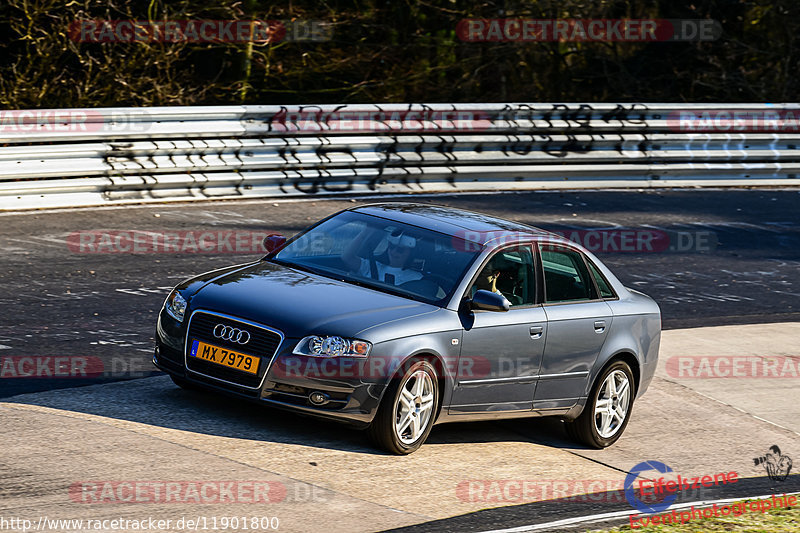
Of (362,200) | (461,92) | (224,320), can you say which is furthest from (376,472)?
(461,92)

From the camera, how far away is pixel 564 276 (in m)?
8.59

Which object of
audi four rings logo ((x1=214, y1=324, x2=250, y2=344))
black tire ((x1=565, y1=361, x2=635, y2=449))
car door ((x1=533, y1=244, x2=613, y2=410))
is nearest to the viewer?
audi four rings logo ((x1=214, y1=324, x2=250, y2=344))

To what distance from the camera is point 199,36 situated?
2044cm

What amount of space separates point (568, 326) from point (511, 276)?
0.54m

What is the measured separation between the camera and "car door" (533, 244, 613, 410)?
8320 mm

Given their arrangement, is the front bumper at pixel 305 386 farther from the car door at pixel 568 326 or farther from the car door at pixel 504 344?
the car door at pixel 568 326

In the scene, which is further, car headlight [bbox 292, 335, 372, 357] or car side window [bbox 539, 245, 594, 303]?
car side window [bbox 539, 245, 594, 303]

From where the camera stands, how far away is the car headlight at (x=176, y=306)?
769 cm

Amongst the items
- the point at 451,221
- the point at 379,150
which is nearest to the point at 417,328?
the point at 451,221

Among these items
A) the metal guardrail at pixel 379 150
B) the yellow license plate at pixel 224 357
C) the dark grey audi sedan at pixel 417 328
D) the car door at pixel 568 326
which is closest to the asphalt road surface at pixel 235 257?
the metal guardrail at pixel 379 150

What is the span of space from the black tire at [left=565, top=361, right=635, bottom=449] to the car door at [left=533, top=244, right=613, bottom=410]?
133 mm

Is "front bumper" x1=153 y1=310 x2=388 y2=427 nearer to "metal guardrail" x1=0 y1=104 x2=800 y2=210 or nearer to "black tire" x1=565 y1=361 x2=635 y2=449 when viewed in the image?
"black tire" x1=565 y1=361 x2=635 y2=449

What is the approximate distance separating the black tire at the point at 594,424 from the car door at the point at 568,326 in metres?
0.13

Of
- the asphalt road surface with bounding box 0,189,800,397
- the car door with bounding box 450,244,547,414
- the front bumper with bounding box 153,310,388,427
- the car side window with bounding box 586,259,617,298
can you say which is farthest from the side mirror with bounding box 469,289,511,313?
the asphalt road surface with bounding box 0,189,800,397
